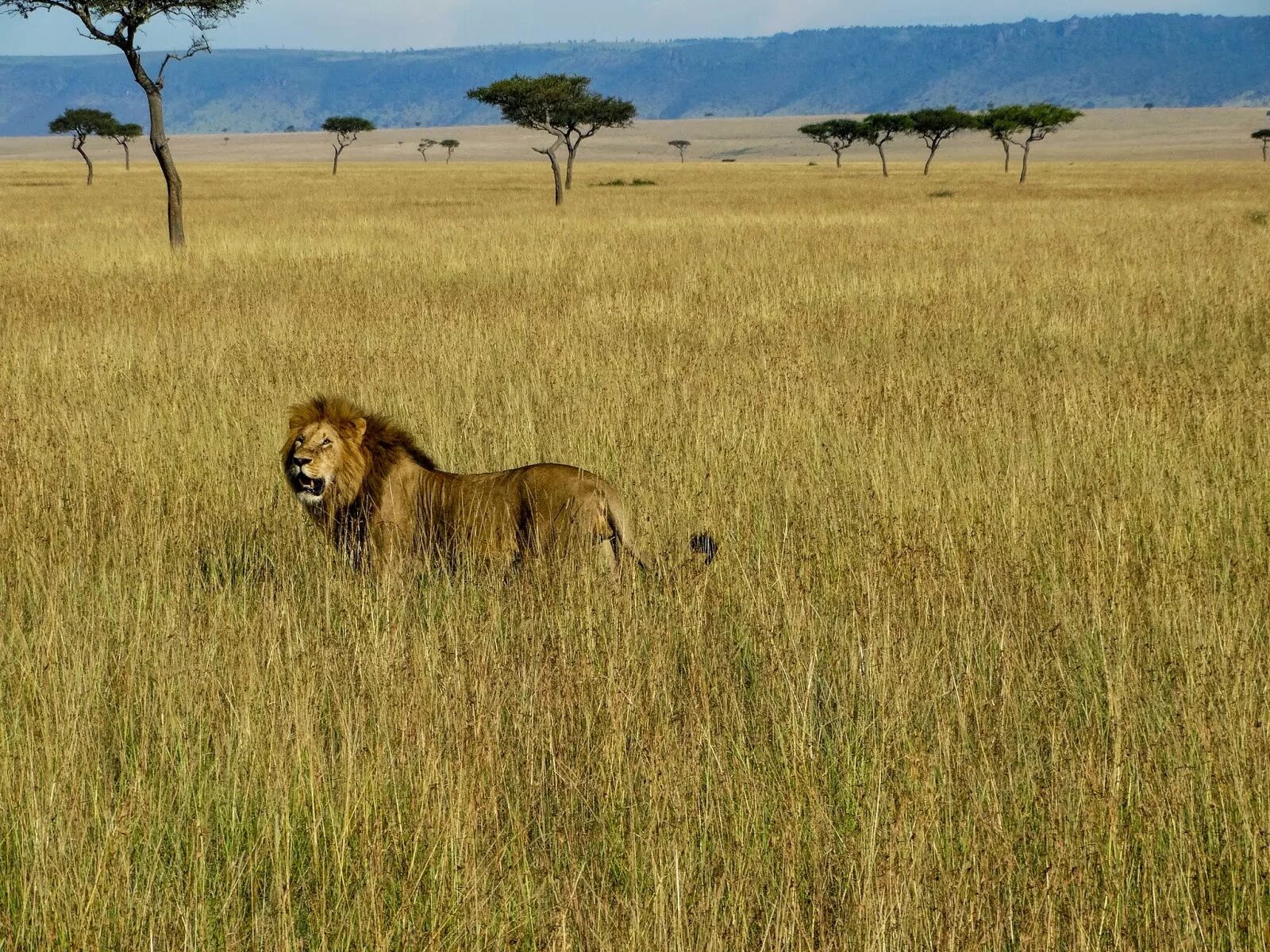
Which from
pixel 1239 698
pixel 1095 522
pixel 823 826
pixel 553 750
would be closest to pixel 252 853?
pixel 553 750

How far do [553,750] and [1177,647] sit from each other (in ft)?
6.70

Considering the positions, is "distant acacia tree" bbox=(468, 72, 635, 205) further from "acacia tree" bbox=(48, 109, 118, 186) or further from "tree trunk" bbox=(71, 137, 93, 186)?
"acacia tree" bbox=(48, 109, 118, 186)

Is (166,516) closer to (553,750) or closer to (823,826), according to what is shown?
(553,750)

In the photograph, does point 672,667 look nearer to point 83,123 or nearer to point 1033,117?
point 1033,117

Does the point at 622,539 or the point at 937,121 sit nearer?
the point at 622,539

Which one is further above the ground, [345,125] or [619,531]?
[345,125]

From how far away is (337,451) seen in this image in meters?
4.79

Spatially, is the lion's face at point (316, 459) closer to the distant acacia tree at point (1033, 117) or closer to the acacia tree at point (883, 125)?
the distant acacia tree at point (1033, 117)

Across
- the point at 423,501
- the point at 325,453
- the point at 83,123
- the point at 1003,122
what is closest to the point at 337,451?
the point at 325,453

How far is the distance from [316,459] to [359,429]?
26cm

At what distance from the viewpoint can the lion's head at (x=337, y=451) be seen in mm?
4699

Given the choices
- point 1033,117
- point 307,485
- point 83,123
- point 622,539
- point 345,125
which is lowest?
point 622,539

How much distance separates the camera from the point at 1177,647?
3857 mm

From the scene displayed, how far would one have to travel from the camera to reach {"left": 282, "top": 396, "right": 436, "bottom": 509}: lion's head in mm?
4699
